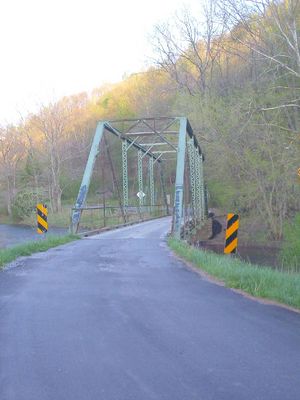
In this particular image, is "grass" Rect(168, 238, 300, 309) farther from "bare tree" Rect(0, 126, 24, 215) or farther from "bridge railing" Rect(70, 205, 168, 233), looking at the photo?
"bare tree" Rect(0, 126, 24, 215)

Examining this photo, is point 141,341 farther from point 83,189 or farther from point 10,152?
point 10,152

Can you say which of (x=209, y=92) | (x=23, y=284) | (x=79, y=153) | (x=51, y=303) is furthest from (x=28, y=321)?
(x=79, y=153)

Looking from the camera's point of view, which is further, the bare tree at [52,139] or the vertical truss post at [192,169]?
the bare tree at [52,139]

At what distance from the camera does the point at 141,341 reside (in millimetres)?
5246

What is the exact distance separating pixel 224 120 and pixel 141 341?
26.6 m

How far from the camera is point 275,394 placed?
12.8ft

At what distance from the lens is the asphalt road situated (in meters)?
4.03

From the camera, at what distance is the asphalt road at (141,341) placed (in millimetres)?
4027

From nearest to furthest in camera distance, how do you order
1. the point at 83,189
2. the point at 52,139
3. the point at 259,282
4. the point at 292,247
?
the point at 259,282 < the point at 83,189 < the point at 292,247 < the point at 52,139

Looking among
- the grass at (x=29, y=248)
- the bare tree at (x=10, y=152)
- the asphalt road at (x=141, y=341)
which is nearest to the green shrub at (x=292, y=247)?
the grass at (x=29, y=248)

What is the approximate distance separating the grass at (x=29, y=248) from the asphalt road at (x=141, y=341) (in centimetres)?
265

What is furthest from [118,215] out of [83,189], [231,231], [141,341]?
[141,341]

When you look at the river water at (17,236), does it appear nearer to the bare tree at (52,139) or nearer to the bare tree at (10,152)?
the bare tree at (52,139)

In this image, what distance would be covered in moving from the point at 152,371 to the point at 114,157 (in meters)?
48.9
